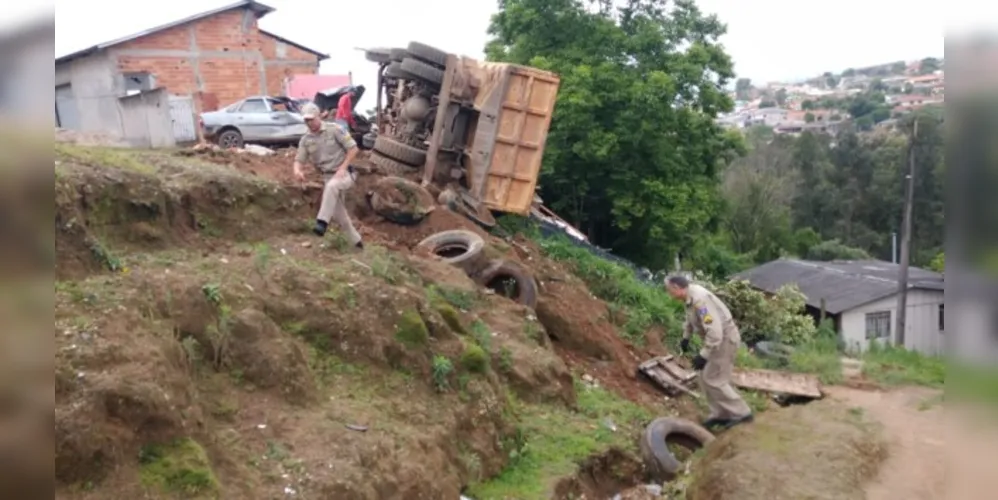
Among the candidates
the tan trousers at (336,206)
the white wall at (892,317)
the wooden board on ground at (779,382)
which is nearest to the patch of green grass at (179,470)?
the tan trousers at (336,206)

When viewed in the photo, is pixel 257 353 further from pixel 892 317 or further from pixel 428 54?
pixel 892 317

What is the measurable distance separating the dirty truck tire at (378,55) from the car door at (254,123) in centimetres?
528

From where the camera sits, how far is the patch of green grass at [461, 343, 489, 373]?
8461mm

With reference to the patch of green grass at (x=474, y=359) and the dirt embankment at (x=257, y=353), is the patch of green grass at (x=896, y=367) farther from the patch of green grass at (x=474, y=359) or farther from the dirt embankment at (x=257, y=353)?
the patch of green grass at (x=474, y=359)

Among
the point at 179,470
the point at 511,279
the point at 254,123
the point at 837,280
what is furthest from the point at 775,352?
the point at 837,280

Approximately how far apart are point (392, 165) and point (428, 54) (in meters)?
1.92

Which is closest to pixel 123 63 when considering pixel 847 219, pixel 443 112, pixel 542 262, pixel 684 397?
pixel 443 112

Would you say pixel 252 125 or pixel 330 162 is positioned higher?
pixel 252 125

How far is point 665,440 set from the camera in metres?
9.18

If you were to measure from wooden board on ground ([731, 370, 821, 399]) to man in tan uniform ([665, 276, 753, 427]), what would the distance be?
2.30 metres

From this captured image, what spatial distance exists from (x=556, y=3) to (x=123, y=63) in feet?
47.9

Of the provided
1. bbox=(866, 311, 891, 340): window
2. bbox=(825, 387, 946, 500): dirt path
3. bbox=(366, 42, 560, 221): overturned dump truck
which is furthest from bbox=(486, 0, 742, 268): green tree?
bbox=(825, 387, 946, 500): dirt path

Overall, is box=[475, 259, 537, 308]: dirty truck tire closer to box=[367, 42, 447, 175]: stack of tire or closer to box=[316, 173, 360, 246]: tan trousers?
box=[316, 173, 360, 246]: tan trousers

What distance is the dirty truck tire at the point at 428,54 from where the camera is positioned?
14.3m
